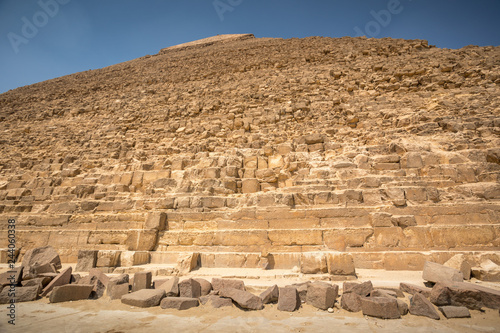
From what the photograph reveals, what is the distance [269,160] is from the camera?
7.19 meters

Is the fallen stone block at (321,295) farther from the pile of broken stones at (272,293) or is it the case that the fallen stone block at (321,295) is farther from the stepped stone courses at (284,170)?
the stepped stone courses at (284,170)

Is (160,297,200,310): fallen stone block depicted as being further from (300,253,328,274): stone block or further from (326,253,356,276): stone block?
(326,253,356,276): stone block

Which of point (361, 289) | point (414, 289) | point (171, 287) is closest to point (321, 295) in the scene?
point (361, 289)

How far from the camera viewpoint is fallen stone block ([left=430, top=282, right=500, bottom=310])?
105 inches

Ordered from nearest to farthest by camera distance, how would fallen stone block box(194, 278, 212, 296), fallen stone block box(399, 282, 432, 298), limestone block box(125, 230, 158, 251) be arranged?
fallen stone block box(399, 282, 432, 298)
fallen stone block box(194, 278, 212, 296)
limestone block box(125, 230, 158, 251)

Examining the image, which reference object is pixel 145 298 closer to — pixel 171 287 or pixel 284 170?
pixel 171 287

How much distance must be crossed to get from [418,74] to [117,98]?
44.1ft

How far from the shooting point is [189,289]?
3381mm

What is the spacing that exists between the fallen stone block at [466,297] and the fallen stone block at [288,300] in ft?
4.98

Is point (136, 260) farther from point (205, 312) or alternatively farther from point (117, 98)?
point (117, 98)

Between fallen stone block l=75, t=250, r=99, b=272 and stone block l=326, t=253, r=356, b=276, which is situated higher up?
stone block l=326, t=253, r=356, b=276

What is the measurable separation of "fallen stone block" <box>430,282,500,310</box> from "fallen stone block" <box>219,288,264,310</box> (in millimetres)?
1984

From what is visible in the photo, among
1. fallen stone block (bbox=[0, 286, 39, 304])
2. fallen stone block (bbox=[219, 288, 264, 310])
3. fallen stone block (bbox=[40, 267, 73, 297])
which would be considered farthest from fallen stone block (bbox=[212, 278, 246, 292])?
fallen stone block (bbox=[0, 286, 39, 304])

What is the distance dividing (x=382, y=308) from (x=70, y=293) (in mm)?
4047
